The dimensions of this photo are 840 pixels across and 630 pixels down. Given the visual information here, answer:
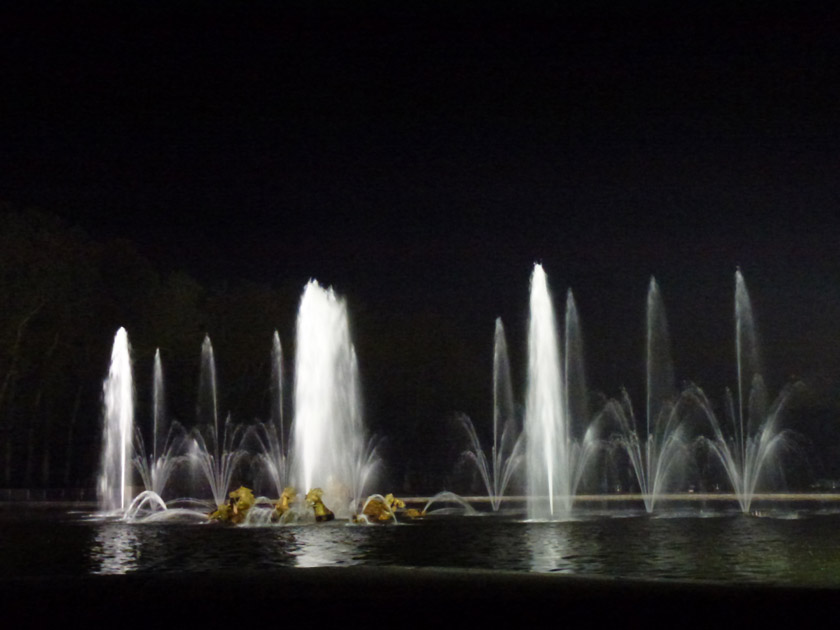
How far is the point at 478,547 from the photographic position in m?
21.6

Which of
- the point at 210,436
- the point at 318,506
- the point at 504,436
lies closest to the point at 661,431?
the point at 504,436

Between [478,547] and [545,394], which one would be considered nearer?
[478,547]

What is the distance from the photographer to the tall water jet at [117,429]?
4825 cm

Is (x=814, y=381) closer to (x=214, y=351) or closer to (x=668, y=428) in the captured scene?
(x=668, y=428)

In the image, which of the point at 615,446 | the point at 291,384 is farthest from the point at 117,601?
the point at 291,384

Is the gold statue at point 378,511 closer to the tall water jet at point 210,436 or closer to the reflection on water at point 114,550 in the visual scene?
the reflection on water at point 114,550

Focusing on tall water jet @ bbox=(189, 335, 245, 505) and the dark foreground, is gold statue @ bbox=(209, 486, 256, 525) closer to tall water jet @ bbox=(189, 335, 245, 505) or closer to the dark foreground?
the dark foreground

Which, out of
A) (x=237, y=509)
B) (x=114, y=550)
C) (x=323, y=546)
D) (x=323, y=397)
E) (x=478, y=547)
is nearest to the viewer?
(x=478, y=547)

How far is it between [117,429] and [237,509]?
92.5ft

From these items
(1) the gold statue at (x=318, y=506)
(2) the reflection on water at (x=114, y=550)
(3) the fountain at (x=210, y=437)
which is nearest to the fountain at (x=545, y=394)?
(1) the gold statue at (x=318, y=506)

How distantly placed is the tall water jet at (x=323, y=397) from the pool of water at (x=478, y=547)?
684cm

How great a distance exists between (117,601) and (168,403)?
2047 inches

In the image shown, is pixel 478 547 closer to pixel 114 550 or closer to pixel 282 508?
pixel 114 550

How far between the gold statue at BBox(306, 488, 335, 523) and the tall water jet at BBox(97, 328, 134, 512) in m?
15.9
